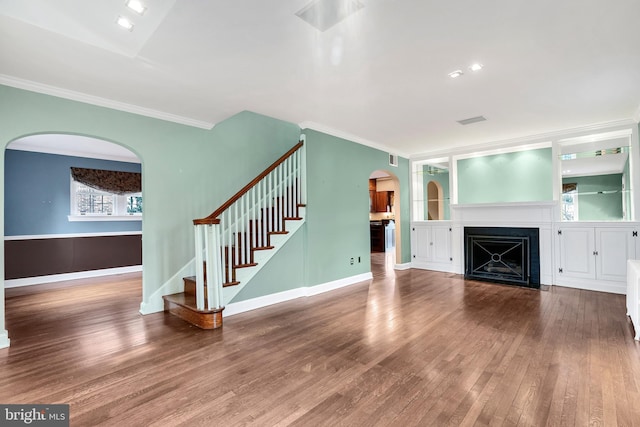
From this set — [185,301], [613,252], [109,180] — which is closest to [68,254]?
[109,180]

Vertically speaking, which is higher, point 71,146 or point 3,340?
point 71,146

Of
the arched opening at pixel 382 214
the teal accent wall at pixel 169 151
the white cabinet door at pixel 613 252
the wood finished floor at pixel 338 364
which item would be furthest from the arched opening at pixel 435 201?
the teal accent wall at pixel 169 151

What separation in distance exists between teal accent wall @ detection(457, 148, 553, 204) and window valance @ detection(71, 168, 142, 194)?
7.39 meters

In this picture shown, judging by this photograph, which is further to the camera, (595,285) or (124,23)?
(595,285)

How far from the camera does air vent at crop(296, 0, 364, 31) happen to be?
2035 millimetres

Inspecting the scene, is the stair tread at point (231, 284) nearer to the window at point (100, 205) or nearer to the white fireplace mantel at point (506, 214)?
the white fireplace mantel at point (506, 214)

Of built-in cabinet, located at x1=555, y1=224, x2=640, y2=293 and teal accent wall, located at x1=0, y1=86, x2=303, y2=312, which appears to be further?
built-in cabinet, located at x1=555, y1=224, x2=640, y2=293

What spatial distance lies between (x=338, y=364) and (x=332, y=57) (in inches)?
104

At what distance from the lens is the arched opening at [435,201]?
7113mm

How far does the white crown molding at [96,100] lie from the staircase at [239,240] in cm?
125

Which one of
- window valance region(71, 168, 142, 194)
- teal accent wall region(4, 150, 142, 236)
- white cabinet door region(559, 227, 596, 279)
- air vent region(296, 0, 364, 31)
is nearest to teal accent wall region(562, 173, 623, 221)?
white cabinet door region(559, 227, 596, 279)

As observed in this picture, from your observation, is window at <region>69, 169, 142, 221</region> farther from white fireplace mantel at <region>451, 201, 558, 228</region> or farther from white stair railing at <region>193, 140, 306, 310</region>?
white fireplace mantel at <region>451, 201, 558, 228</region>

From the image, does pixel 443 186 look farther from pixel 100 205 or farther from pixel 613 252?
pixel 100 205

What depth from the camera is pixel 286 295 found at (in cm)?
450
